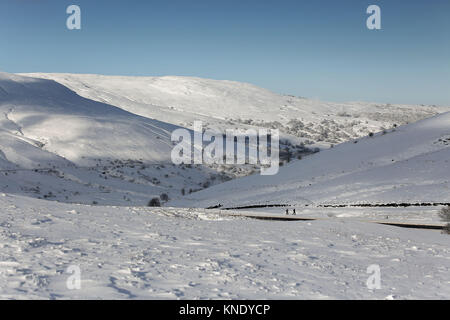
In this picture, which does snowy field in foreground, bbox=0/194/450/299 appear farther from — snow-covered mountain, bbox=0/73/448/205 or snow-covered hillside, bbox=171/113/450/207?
snow-covered mountain, bbox=0/73/448/205

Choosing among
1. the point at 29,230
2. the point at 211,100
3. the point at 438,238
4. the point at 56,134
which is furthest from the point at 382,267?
the point at 211,100

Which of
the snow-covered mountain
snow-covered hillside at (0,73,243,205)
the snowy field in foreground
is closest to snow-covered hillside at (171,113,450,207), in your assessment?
the snow-covered mountain

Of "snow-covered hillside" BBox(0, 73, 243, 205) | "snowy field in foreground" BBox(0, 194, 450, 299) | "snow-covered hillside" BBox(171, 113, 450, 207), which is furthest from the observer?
"snow-covered hillside" BBox(0, 73, 243, 205)

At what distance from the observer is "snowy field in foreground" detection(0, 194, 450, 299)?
9.72 metres

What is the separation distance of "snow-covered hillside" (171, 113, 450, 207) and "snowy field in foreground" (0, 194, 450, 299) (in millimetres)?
18884

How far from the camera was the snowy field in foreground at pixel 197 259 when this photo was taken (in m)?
9.72

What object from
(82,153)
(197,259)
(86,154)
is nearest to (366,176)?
(197,259)

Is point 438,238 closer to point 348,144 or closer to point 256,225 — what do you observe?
point 256,225

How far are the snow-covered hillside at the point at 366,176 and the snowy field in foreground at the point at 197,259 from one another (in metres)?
18.9

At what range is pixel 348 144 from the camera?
64625 mm

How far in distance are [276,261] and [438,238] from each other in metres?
11.4

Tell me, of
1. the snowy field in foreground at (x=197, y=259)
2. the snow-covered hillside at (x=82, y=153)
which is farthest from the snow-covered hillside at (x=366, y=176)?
the snowy field in foreground at (x=197, y=259)

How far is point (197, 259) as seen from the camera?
1245 cm

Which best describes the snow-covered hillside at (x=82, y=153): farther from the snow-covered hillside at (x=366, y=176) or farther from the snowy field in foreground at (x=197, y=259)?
the snowy field in foreground at (x=197, y=259)
